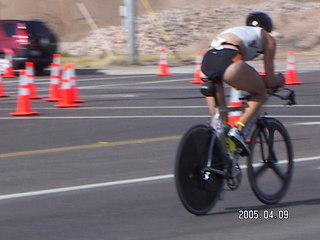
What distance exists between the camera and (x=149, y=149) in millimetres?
11031

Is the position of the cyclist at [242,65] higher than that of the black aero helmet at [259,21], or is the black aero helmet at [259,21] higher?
the black aero helmet at [259,21]

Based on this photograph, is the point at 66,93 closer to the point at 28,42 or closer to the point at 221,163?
the point at 28,42

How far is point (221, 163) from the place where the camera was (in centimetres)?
706

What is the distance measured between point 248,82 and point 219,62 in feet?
1.01

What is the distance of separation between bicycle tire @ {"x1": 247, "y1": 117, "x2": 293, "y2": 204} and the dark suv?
1882 cm

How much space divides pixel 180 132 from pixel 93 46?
101 ft

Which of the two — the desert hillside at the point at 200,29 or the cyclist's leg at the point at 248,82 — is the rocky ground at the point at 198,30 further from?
the cyclist's leg at the point at 248,82

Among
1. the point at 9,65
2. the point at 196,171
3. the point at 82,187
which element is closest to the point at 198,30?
the point at 9,65

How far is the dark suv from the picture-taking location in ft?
84.2

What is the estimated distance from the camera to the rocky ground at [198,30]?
38.2 m

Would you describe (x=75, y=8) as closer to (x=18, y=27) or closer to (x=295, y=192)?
(x=18, y=27)

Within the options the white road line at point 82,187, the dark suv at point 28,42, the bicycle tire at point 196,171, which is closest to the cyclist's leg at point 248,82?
the bicycle tire at point 196,171

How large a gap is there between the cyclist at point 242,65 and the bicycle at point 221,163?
0.27 feet

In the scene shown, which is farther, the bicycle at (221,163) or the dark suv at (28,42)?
the dark suv at (28,42)
